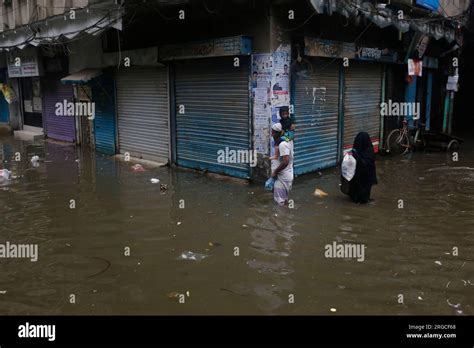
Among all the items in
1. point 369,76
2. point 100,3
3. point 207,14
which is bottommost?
point 369,76

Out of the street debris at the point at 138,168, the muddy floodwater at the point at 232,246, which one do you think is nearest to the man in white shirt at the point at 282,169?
the muddy floodwater at the point at 232,246

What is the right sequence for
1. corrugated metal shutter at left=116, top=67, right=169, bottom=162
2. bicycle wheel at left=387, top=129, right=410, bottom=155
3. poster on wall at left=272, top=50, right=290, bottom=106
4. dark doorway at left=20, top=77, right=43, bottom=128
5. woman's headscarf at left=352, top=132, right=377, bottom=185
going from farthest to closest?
dark doorway at left=20, top=77, right=43, bottom=128
bicycle wheel at left=387, top=129, right=410, bottom=155
corrugated metal shutter at left=116, top=67, right=169, bottom=162
poster on wall at left=272, top=50, right=290, bottom=106
woman's headscarf at left=352, top=132, right=377, bottom=185

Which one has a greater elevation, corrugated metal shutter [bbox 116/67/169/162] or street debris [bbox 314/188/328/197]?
corrugated metal shutter [bbox 116/67/169/162]

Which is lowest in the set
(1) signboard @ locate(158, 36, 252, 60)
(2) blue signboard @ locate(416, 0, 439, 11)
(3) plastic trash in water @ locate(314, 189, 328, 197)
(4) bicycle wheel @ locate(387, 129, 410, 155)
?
(3) plastic trash in water @ locate(314, 189, 328, 197)

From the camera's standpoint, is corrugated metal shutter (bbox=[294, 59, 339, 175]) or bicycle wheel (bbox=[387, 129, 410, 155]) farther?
bicycle wheel (bbox=[387, 129, 410, 155])

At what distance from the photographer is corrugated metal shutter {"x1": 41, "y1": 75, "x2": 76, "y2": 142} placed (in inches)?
644

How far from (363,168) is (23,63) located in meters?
15.0

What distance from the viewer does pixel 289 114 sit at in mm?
9383

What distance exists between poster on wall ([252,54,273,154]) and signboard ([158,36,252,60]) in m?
0.35

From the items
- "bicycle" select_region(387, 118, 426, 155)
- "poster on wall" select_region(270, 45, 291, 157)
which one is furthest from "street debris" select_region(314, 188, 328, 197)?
"bicycle" select_region(387, 118, 426, 155)

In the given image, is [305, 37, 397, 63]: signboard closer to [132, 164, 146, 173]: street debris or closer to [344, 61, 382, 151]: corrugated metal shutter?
[344, 61, 382, 151]: corrugated metal shutter
